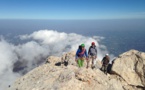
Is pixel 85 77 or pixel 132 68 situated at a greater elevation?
pixel 85 77

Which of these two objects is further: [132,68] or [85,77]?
[132,68]

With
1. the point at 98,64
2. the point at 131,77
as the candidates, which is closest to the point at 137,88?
the point at 131,77

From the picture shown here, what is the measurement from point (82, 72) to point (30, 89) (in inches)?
244

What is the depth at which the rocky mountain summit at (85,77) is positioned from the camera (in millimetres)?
22234

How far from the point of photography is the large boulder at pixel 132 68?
30.6m

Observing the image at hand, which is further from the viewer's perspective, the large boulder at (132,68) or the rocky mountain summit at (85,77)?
the large boulder at (132,68)

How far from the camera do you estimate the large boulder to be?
30641 mm

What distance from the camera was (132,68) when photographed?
31797 mm

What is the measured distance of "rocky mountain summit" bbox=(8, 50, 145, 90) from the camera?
22234mm

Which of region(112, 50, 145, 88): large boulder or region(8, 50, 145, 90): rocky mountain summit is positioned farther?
region(112, 50, 145, 88): large boulder

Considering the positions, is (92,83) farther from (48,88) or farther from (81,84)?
(48,88)

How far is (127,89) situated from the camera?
95.4 feet

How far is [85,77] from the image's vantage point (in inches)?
885

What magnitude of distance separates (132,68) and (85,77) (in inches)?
480
